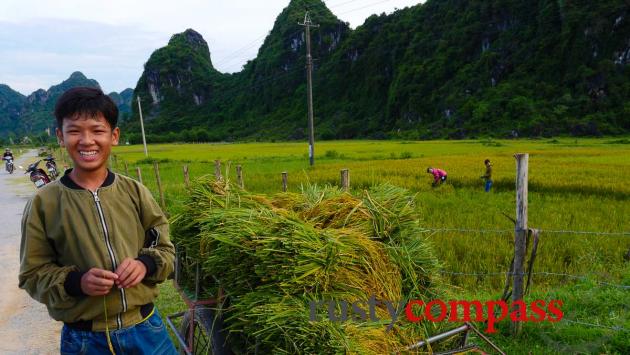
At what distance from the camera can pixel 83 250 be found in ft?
4.85

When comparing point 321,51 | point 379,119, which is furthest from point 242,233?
point 321,51

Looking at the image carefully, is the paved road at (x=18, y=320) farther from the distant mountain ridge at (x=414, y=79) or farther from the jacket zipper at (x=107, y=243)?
the distant mountain ridge at (x=414, y=79)

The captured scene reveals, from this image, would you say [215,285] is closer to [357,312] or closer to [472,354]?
[357,312]

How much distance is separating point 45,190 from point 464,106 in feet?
203

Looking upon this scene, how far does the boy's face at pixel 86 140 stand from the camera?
1.47 meters

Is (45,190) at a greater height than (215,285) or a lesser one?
greater

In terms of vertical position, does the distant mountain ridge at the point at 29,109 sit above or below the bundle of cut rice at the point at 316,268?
above

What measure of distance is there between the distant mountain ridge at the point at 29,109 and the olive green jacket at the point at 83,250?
132 meters

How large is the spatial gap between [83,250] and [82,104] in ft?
1.78

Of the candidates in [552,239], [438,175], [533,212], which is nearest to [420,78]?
[438,175]

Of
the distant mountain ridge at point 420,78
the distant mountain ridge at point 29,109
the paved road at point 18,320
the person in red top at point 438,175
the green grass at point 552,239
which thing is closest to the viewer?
the green grass at point 552,239

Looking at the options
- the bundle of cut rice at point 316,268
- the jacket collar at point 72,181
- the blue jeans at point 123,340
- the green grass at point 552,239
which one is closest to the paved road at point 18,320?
the green grass at point 552,239

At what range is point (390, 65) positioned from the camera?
292ft

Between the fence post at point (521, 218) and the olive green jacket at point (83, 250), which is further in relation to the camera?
the fence post at point (521, 218)
